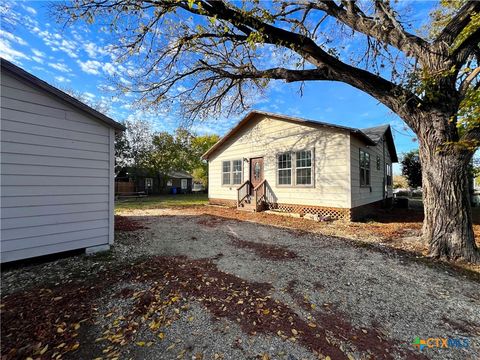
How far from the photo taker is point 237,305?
279 centimetres

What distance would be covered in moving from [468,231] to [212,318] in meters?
5.34

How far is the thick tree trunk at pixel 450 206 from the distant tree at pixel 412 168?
18430 mm

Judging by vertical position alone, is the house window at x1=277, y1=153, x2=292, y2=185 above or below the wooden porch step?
above

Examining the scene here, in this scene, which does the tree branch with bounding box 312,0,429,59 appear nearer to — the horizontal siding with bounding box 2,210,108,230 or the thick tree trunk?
the thick tree trunk

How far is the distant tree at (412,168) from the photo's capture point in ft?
62.8

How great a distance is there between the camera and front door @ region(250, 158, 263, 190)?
11500mm

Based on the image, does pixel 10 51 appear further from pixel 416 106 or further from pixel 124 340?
pixel 416 106

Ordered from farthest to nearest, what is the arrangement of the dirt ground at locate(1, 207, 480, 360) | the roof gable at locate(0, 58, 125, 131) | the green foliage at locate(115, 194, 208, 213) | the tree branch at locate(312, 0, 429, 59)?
the green foliage at locate(115, 194, 208, 213) < the tree branch at locate(312, 0, 429, 59) < the roof gable at locate(0, 58, 125, 131) < the dirt ground at locate(1, 207, 480, 360)

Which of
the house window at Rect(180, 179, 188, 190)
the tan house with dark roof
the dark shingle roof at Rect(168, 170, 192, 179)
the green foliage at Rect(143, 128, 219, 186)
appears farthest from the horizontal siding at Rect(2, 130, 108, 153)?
the house window at Rect(180, 179, 188, 190)

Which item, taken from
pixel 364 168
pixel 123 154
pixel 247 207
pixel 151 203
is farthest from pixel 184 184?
pixel 364 168

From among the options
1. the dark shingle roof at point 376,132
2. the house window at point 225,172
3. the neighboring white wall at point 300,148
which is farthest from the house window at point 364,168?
the house window at point 225,172

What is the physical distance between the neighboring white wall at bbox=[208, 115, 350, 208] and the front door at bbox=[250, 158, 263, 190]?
0.28 metres

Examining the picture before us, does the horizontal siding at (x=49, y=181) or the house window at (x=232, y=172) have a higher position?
the house window at (x=232, y=172)

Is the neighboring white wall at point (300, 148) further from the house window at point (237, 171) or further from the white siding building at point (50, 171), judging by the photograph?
the white siding building at point (50, 171)
